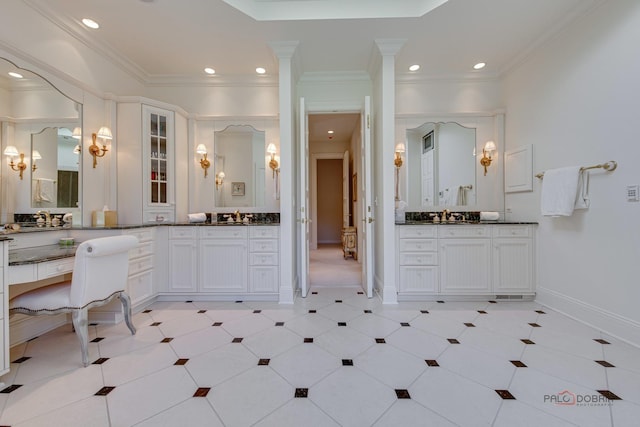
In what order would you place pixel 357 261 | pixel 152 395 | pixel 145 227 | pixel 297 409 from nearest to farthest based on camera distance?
pixel 297 409 < pixel 152 395 < pixel 145 227 < pixel 357 261

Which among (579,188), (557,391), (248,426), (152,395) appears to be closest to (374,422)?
(248,426)

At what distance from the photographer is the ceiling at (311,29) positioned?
245cm

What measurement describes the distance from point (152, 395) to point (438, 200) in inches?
142

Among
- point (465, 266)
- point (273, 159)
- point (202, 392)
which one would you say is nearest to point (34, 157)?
point (273, 159)

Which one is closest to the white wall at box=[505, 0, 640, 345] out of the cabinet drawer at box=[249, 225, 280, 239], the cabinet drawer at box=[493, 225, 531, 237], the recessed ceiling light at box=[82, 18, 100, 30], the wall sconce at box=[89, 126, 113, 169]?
the cabinet drawer at box=[493, 225, 531, 237]

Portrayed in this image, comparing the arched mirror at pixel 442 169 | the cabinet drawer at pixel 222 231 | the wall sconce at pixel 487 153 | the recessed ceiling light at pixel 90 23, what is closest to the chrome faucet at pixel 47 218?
the cabinet drawer at pixel 222 231

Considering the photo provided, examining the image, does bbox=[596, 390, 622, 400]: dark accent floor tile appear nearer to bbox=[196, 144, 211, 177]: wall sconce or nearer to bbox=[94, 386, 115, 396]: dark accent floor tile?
bbox=[94, 386, 115, 396]: dark accent floor tile

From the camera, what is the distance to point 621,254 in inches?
86.6

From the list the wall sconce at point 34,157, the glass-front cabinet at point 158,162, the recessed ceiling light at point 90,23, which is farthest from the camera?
the glass-front cabinet at point 158,162

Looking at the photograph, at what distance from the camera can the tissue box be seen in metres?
2.81

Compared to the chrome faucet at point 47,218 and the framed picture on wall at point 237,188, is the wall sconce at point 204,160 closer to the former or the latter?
the framed picture on wall at point 237,188

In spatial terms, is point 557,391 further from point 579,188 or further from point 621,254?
point 579,188

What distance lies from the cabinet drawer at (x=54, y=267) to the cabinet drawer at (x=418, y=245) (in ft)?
10.1

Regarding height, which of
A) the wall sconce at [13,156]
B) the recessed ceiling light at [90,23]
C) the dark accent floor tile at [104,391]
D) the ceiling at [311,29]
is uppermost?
the ceiling at [311,29]
